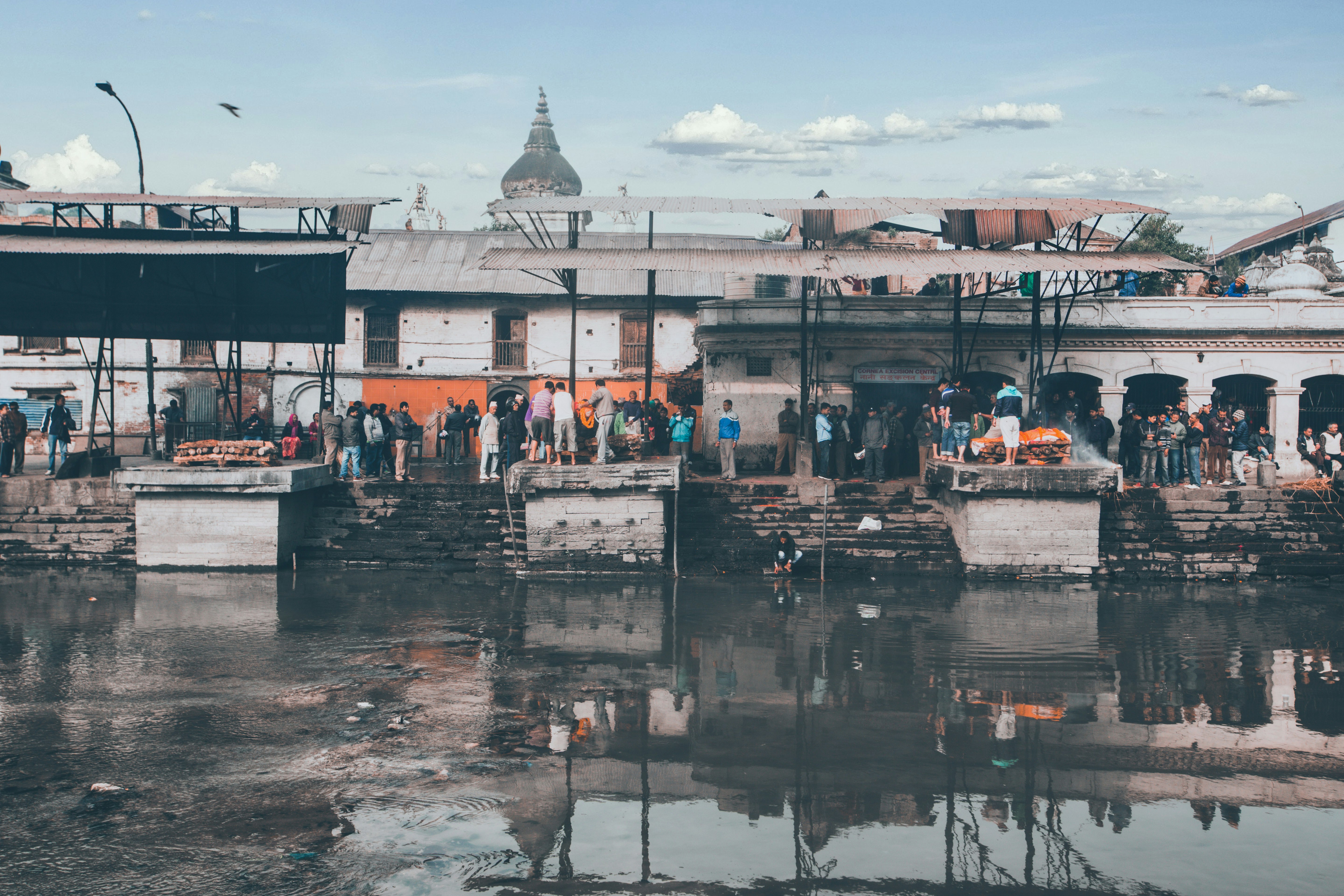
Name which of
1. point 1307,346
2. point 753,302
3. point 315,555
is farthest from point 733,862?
point 1307,346

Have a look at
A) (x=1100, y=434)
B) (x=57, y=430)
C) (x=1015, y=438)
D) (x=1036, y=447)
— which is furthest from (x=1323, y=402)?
(x=57, y=430)

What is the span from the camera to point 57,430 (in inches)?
740

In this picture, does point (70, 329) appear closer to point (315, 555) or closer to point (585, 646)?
point (315, 555)

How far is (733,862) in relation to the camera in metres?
6.62

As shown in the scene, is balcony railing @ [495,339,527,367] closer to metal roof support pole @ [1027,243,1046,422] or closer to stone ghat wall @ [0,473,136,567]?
stone ghat wall @ [0,473,136,567]

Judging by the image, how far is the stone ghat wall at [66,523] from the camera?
17.0m

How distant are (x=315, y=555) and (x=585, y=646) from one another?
6.96 metres

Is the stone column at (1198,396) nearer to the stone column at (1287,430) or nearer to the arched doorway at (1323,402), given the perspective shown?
the stone column at (1287,430)

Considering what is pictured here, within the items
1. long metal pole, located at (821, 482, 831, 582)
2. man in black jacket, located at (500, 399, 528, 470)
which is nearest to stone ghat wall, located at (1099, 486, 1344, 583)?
long metal pole, located at (821, 482, 831, 582)

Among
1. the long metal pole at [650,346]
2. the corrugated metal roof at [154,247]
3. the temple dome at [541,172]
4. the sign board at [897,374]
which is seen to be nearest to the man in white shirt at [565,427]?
the long metal pole at [650,346]

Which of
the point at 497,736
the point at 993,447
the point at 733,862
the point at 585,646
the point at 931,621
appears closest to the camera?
the point at 733,862

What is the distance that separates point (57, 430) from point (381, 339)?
12.9 meters

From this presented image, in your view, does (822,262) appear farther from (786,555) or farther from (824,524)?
(786,555)

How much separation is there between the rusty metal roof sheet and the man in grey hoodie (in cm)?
269
